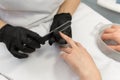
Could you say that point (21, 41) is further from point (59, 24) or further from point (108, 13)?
point (108, 13)

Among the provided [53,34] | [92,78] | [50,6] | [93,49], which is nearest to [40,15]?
[50,6]

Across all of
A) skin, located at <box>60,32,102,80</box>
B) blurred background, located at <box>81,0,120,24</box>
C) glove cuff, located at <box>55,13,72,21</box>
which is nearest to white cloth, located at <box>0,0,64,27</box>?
glove cuff, located at <box>55,13,72,21</box>

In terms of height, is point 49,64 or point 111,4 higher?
point 111,4

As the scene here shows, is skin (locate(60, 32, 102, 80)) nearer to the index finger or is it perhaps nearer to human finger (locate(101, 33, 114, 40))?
the index finger

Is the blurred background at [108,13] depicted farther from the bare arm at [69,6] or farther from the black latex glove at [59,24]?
the black latex glove at [59,24]

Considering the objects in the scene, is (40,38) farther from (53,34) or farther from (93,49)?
(93,49)

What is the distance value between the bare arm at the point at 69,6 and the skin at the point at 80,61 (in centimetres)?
23

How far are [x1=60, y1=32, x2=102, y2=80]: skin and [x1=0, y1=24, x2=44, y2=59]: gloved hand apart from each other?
114mm

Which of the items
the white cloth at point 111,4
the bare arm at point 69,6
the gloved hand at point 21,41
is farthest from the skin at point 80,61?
the white cloth at point 111,4

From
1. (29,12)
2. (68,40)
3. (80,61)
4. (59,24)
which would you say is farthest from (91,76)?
(29,12)

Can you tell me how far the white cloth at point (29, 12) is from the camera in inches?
37.9

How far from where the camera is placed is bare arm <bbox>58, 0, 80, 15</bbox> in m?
1.10

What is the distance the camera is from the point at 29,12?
3.33 feet

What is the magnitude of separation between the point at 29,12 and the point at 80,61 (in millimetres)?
343
